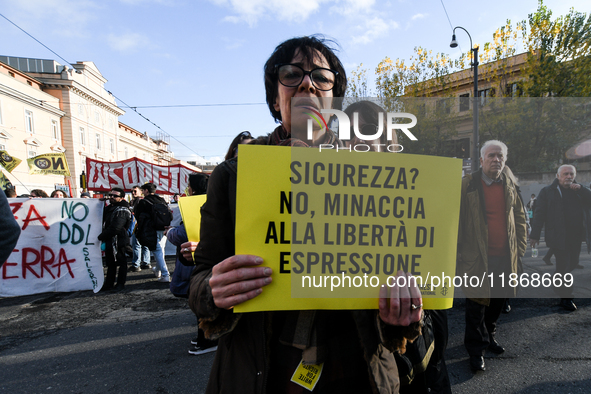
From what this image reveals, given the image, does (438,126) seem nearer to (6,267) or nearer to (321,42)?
(321,42)

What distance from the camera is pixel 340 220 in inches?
31.5

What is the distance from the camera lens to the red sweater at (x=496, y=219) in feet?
8.74

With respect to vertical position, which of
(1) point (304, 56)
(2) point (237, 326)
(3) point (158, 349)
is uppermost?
(1) point (304, 56)

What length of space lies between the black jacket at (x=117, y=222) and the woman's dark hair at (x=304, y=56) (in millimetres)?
5248

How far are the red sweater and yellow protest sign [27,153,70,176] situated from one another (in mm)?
10076

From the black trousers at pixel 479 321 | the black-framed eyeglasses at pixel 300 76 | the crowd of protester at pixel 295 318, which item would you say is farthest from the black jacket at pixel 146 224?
the black-framed eyeglasses at pixel 300 76

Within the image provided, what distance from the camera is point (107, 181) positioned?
11.1m

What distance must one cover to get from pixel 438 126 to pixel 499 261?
7.42 feet

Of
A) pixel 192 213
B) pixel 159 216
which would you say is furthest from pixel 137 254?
pixel 192 213

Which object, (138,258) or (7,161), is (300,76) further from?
(7,161)

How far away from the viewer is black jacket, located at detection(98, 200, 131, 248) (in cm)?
530

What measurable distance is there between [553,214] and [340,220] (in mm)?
3597

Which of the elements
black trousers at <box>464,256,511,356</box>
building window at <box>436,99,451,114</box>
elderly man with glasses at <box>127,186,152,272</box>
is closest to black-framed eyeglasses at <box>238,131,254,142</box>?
building window at <box>436,99,451,114</box>

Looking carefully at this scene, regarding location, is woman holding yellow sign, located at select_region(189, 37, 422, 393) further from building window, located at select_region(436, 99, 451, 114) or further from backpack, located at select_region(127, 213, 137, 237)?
backpack, located at select_region(127, 213, 137, 237)
